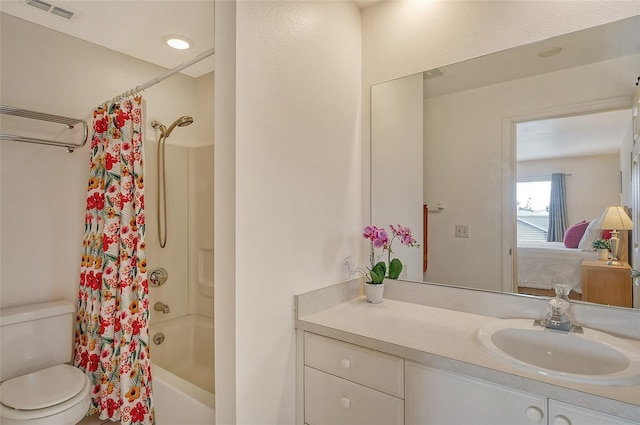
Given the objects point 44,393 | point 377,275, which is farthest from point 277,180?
point 44,393

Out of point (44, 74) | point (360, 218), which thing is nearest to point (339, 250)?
point (360, 218)

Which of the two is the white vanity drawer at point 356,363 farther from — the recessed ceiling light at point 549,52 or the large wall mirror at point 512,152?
the recessed ceiling light at point 549,52

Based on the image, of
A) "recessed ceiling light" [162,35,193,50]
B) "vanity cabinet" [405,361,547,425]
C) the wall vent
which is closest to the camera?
A: "vanity cabinet" [405,361,547,425]

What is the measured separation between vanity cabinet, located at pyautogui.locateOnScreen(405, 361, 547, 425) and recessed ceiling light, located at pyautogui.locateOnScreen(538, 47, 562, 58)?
1.37 metres

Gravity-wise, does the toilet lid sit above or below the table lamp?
below

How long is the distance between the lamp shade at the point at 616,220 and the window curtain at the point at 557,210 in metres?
0.14

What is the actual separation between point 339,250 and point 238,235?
2.31ft

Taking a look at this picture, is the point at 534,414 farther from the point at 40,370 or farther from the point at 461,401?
the point at 40,370

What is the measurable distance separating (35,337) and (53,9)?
1.78 m

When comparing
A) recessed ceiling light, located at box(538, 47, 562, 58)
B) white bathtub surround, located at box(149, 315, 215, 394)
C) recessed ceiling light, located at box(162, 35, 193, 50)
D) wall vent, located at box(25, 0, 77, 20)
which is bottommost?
white bathtub surround, located at box(149, 315, 215, 394)

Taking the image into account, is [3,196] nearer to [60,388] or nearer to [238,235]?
[60,388]

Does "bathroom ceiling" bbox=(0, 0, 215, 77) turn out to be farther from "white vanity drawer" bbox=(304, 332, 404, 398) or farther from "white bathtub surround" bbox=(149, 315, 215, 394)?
"white bathtub surround" bbox=(149, 315, 215, 394)

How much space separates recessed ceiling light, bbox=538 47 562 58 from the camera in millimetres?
1402

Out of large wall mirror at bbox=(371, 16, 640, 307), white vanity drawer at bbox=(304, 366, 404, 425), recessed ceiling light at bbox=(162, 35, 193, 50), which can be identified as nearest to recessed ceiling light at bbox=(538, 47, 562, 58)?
large wall mirror at bbox=(371, 16, 640, 307)
